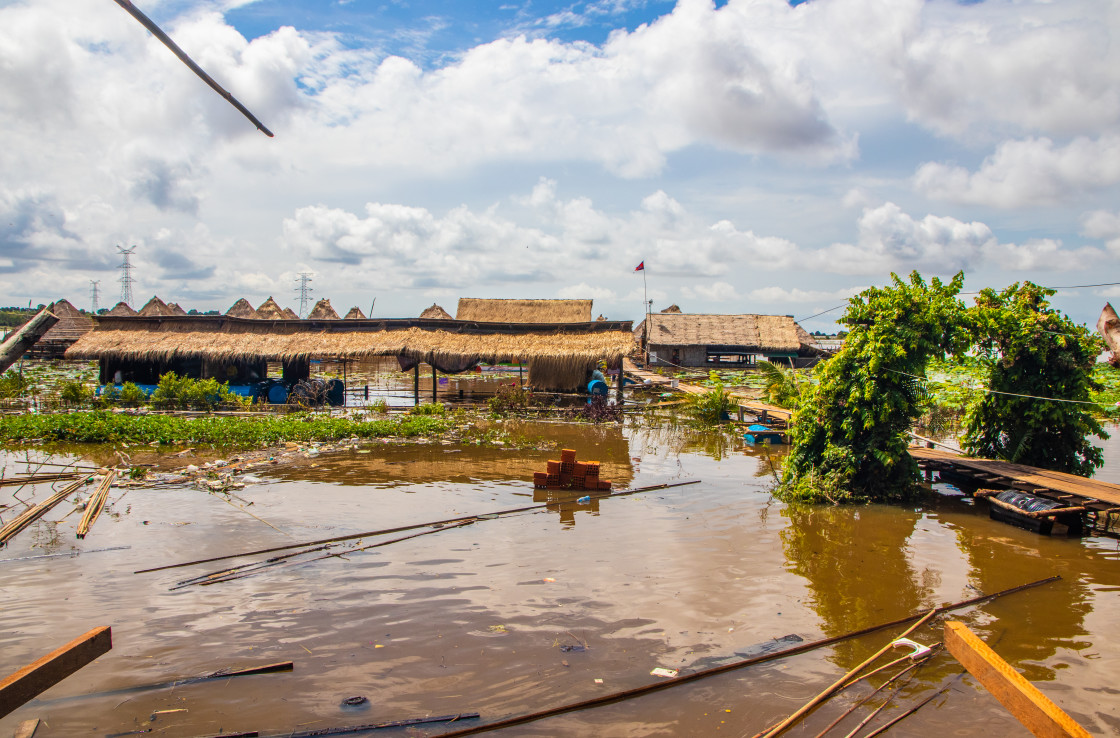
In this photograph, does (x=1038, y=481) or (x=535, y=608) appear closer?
(x=535, y=608)

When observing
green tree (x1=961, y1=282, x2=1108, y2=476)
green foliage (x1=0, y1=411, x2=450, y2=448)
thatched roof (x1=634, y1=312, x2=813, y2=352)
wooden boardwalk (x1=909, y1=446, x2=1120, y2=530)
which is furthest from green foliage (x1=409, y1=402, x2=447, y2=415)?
thatched roof (x1=634, y1=312, x2=813, y2=352)

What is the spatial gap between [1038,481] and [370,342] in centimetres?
1949

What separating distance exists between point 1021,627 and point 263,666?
726cm

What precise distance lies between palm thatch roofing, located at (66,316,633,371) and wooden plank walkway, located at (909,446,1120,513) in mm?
10857

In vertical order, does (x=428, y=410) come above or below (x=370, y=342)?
below

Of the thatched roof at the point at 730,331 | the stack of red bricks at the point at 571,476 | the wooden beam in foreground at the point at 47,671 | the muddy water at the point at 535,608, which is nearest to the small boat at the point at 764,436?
the muddy water at the point at 535,608

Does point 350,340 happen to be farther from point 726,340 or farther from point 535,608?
point 726,340

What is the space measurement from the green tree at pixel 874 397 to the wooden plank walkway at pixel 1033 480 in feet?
Result: 4.43

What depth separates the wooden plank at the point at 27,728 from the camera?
4.64 metres

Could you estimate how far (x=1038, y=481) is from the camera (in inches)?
440

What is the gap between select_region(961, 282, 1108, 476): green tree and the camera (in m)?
11.8

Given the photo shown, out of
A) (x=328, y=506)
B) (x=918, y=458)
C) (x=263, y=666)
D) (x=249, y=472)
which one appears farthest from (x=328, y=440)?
(x=918, y=458)

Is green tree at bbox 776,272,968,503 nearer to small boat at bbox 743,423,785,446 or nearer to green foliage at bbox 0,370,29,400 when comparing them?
small boat at bbox 743,423,785,446

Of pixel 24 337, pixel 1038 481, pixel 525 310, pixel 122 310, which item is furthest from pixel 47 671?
pixel 122 310
